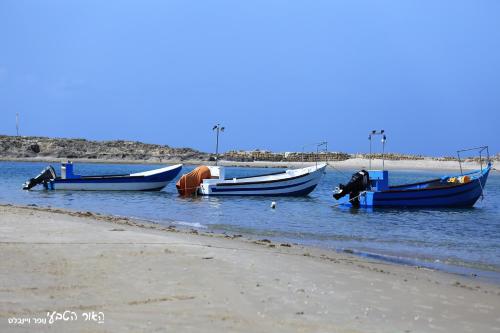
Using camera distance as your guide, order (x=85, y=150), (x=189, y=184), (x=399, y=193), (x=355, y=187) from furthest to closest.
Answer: (x=85, y=150), (x=189, y=184), (x=355, y=187), (x=399, y=193)

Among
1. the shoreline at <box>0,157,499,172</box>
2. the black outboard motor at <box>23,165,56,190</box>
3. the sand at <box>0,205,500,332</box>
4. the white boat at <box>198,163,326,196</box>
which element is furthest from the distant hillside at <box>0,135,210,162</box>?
the sand at <box>0,205,500,332</box>

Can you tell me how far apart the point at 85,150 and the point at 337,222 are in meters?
96.9

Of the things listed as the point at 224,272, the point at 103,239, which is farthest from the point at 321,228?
the point at 224,272

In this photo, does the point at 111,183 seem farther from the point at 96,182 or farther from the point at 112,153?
the point at 112,153

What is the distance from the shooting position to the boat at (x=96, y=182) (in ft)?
114

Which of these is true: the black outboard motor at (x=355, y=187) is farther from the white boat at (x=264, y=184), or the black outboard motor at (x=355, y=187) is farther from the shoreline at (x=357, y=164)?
the shoreline at (x=357, y=164)

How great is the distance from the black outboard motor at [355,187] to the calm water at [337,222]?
2.53 ft

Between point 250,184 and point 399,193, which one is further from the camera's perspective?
point 250,184

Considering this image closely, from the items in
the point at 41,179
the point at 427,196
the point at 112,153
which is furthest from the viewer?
the point at 112,153

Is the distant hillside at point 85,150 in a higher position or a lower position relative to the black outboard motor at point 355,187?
higher

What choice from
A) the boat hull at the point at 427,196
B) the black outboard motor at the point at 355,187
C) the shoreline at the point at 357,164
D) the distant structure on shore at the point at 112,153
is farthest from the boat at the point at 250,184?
the distant structure on shore at the point at 112,153

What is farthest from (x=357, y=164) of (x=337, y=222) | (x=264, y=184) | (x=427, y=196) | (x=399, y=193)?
(x=337, y=222)

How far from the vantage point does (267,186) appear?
33.3 meters

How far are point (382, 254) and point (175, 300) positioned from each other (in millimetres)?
7800
